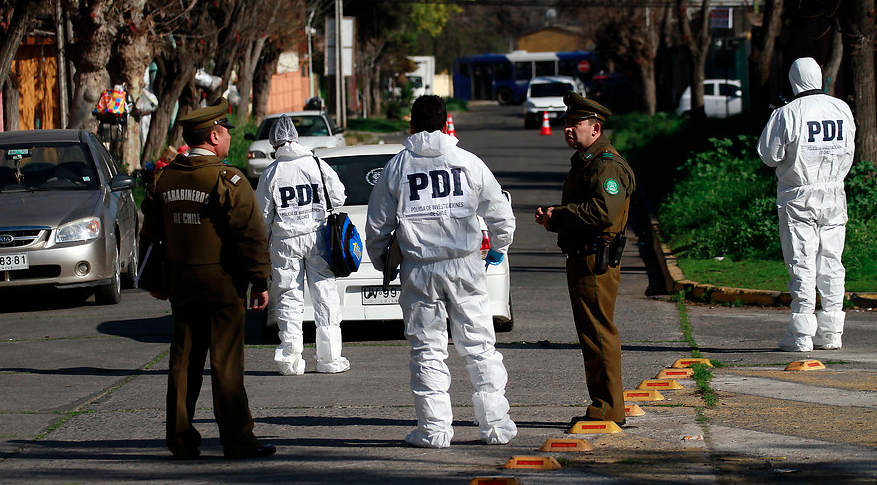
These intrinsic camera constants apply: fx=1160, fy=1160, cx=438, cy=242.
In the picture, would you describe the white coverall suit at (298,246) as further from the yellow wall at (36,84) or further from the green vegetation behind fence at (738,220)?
the yellow wall at (36,84)

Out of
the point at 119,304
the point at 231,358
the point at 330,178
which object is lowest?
the point at 119,304

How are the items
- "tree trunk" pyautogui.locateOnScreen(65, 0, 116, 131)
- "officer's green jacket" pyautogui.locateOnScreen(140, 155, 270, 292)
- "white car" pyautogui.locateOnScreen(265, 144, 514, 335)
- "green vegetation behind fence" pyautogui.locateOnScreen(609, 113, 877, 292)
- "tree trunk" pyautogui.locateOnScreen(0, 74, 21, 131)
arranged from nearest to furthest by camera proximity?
"officer's green jacket" pyautogui.locateOnScreen(140, 155, 270, 292) < "white car" pyautogui.locateOnScreen(265, 144, 514, 335) < "green vegetation behind fence" pyautogui.locateOnScreen(609, 113, 877, 292) < "tree trunk" pyautogui.locateOnScreen(65, 0, 116, 131) < "tree trunk" pyautogui.locateOnScreen(0, 74, 21, 131)

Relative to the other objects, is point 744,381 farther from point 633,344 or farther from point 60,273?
point 60,273

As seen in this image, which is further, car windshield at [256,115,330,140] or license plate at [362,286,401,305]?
car windshield at [256,115,330,140]

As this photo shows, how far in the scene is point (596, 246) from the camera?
601cm

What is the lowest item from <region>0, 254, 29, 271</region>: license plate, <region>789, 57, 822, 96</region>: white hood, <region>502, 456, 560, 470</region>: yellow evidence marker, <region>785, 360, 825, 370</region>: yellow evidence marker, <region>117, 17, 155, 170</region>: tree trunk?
<region>785, 360, 825, 370</region>: yellow evidence marker

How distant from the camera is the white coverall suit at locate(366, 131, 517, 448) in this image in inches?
221

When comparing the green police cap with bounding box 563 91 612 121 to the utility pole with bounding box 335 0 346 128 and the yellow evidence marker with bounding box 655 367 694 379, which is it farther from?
the utility pole with bounding box 335 0 346 128

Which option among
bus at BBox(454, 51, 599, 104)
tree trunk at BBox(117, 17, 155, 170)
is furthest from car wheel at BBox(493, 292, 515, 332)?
bus at BBox(454, 51, 599, 104)

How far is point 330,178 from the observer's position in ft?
25.9

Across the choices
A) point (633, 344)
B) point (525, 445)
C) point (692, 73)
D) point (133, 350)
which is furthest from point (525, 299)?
point (692, 73)

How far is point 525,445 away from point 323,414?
145 centimetres

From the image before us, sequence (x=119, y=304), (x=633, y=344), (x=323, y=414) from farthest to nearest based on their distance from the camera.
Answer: (x=119, y=304) → (x=633, y=344) → (x=323, y=414)

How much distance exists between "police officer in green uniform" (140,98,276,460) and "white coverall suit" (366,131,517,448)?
2.11ft
